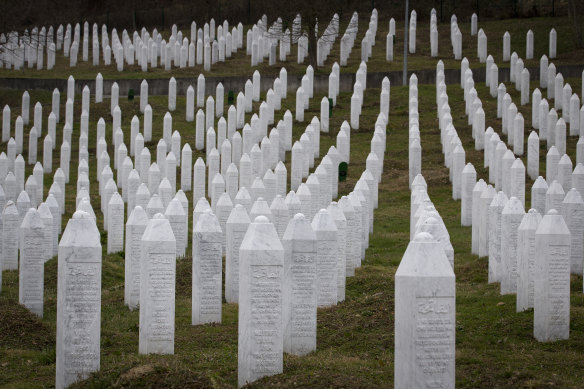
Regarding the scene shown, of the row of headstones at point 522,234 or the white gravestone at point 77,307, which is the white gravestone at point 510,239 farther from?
the white gravestone at point 77,307

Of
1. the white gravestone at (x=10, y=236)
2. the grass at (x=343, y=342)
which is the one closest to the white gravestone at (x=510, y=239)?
the grass at (x=343, y=342)

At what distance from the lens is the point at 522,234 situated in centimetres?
1217

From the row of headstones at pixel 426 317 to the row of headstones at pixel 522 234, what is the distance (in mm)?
3593

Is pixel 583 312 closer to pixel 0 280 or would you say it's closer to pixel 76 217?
pixel 76 217

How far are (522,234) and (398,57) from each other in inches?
1187

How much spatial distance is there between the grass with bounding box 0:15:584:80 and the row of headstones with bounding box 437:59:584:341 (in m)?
16.8

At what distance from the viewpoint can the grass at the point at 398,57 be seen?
3888 centimetres

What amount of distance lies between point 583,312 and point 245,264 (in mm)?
5054

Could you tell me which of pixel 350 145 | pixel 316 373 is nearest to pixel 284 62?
pixel 350 145

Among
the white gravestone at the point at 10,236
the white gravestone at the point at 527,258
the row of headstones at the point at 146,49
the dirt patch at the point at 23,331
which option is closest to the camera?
the dirt patch at the point at 23,331

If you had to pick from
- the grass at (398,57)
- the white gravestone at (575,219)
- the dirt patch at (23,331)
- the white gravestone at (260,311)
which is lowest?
the dirt patch at (23,331)

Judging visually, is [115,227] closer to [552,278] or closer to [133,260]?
[133,260]

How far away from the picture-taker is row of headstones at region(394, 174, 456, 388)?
25.2 ft

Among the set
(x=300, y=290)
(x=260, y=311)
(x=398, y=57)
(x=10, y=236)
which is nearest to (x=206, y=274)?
(x=300, y=290)
